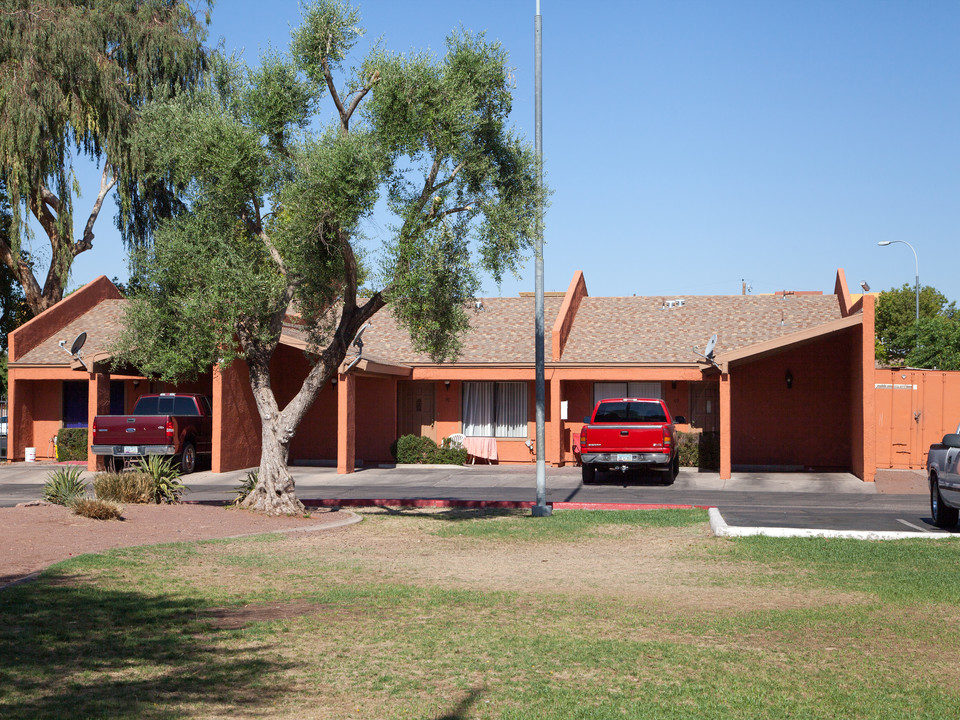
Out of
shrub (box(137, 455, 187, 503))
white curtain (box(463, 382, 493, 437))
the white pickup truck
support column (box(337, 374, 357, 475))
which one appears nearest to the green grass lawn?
the white pickup truck

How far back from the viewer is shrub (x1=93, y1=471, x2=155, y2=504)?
1591 cm

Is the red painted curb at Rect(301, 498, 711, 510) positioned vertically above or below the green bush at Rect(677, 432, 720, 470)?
below

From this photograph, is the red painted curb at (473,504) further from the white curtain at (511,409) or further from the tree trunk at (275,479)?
the white curtain at (511,409)

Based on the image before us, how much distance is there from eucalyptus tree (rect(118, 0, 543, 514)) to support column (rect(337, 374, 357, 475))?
9.18m

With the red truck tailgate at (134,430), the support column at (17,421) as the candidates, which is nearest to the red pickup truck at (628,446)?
the red truck tailgate at (134,430)

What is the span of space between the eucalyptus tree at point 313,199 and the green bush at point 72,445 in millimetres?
14866

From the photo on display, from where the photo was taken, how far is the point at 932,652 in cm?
723

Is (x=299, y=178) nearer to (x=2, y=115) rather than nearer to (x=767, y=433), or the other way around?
(x=767, y=433)

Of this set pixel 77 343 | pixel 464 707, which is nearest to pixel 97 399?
pixel 77 343

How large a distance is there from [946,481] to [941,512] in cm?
75

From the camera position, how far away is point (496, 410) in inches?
1145

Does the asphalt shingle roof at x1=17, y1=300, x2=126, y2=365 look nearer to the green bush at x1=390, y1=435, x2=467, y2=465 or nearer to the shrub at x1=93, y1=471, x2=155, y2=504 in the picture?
the green bush at x1=390, y1=435, x2=467, y2=465

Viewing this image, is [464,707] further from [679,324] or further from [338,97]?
[679,324]

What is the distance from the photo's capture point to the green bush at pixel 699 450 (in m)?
26.6
